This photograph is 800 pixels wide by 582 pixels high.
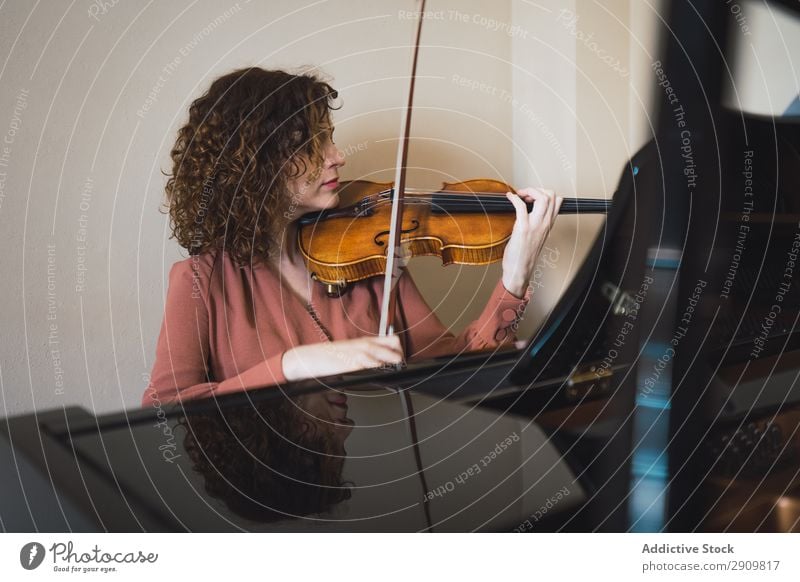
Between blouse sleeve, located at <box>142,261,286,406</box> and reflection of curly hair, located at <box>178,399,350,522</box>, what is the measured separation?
0.03 meters

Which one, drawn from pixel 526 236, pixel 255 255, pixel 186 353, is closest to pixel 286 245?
pixel 255 255

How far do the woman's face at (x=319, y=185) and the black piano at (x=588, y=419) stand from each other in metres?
0.17

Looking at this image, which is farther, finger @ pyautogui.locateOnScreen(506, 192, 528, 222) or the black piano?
finger @ pyautogui.locateOnScreen(506, 192, 528, 222)

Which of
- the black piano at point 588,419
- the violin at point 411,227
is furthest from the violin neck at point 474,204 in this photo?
the black piano at point 588,419

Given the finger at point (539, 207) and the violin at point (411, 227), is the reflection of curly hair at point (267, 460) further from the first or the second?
the finger at point (539, 207)

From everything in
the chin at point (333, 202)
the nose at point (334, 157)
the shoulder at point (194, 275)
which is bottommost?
the shoulder at point (194, 275)

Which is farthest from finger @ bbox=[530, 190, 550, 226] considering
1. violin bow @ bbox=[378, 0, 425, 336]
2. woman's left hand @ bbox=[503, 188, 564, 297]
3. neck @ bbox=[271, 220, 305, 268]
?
neck @ bbox=[271, 220, 305, 268]

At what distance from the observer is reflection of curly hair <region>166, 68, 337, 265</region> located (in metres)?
0.63

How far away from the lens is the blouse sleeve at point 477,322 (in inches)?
27.8

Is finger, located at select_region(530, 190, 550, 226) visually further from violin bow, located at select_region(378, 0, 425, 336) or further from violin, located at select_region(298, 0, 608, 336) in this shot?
violin bow, located at select_region(378, 0, 425, 336)

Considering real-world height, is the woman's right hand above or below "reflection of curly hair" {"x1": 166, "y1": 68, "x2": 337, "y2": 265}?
below

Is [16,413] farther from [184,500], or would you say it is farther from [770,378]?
[770,378]

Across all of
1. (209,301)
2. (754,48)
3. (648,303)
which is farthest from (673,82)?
(209,301)

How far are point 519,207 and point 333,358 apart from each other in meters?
0.24
